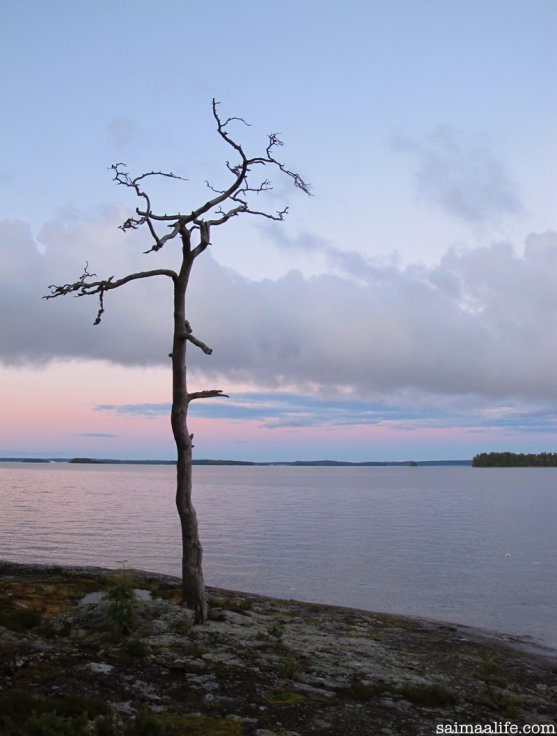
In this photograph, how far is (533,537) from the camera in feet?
180

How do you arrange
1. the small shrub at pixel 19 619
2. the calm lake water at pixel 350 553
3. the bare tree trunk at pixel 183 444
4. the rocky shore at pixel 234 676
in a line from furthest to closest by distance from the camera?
the calm lake water at pixel 350 553 → the bare tree trunk at pixel 183 444 → the small shrub at pixel 19 619 → the rocky shore at pixel 234 676

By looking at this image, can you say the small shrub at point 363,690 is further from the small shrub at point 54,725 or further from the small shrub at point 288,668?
the small shrub at point 54,725

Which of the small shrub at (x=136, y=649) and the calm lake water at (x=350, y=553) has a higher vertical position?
the small shrub at (x=136, y=649)

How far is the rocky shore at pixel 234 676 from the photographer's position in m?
9.20

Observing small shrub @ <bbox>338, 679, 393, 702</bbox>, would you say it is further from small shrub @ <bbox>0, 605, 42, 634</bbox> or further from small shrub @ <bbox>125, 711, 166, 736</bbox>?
small shrub @ <bbox>0, 605, 42, 634</bbox>

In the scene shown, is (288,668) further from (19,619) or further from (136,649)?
(19,619)

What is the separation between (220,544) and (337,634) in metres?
29.0

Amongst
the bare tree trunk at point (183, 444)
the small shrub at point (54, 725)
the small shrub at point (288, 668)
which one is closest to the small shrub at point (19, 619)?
the bare tree trunk at point (183, 444)

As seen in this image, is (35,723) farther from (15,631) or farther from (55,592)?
(55,592)

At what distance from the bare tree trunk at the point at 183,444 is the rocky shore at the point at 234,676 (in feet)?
3.54

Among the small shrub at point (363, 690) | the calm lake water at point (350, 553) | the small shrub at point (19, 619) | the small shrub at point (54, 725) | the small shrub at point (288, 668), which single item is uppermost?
the small shrub at point (54, 725)

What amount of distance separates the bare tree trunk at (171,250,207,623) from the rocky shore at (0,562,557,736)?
1.08 meters

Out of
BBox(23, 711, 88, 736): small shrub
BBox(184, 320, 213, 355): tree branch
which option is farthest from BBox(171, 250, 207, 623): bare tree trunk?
BBox(23, 711, 88, 736): small shrub

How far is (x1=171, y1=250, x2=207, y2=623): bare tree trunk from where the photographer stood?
16125 millimetres
